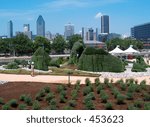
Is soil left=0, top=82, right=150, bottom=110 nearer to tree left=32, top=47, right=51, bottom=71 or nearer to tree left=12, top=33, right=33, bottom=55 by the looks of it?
tree left=32, top=47, right=51, bottom=71

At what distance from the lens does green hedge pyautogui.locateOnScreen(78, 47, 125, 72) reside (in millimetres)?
33625

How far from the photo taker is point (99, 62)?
33969 mm

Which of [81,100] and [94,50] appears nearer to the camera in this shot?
[81,100]

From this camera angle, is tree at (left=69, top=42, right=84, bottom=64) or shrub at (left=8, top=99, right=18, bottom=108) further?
tree at (left=69, top=42, right=84, bottom=64)

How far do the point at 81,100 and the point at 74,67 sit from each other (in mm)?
21813

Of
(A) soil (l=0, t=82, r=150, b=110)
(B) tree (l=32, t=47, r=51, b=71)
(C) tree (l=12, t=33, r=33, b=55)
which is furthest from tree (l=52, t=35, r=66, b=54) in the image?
(A) soil (l=0, t=82, r=150, b=110)

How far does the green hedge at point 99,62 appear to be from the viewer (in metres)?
33.6

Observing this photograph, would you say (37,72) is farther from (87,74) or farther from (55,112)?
(55,112)

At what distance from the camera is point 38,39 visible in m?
104

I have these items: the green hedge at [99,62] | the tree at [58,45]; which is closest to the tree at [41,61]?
the green hedge at [99,62]

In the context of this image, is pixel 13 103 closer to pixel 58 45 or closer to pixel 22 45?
pixel 22 45

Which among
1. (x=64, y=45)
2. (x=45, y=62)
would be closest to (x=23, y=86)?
(x=45, y=62)

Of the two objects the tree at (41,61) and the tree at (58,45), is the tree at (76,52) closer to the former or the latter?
the tree at (41,61)

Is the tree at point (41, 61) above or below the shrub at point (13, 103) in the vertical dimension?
above
